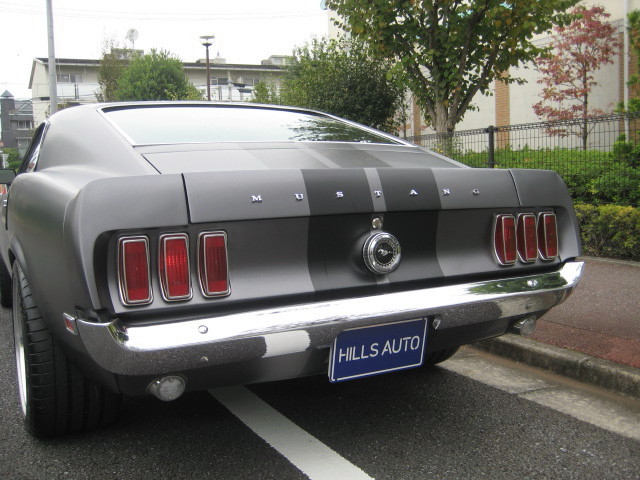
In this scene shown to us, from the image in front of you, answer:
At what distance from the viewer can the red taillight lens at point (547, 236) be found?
280 centimetres

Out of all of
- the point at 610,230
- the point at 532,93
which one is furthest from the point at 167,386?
the point at 532,93

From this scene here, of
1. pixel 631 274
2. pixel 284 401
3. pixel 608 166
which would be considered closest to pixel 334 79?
pixel 608 166

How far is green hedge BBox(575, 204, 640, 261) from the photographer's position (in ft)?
21.1

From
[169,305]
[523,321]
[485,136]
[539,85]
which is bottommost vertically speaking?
[523,321]

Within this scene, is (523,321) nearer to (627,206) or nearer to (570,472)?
(570,472)

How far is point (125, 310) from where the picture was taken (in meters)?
2.00

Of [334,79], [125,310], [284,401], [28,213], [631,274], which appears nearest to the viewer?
[125,310]

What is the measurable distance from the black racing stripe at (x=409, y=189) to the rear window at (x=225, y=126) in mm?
774

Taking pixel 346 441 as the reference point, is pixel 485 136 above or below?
above

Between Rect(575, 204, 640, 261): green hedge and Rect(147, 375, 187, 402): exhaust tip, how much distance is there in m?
5.57

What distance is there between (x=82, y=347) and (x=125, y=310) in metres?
0.25

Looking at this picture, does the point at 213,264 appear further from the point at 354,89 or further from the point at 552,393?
the point at 354,89

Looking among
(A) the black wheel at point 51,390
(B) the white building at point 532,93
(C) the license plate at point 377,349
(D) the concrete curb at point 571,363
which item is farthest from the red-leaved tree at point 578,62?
(A) the black wheel at point 51,390

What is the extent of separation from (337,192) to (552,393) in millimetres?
1790
